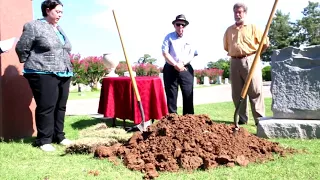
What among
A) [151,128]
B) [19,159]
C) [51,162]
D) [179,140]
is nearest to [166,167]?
[179,140]

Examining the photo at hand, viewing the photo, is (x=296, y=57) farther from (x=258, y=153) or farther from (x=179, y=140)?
(x=179, y=140)

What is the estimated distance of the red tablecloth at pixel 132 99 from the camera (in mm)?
5617

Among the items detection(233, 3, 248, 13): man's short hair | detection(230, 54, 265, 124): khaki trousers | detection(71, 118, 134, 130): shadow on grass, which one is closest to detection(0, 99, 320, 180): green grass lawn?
detection(230, 54, 265, 124): khaki trousers

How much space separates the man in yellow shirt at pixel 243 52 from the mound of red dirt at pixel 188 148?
210 centimetres

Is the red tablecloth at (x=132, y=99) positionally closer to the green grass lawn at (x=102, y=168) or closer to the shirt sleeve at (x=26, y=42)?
the green grass lawn at (x=102, y=168)

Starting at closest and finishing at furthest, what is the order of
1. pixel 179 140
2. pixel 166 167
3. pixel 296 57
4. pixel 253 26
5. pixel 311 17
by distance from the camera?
pixel 166 167
pixel 179 140
pixel 296 57
pixel 253 26
pixel 311 17

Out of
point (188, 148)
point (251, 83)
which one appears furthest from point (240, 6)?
point (188, 148)

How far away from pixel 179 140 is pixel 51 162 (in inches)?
49.8

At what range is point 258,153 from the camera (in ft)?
11.8

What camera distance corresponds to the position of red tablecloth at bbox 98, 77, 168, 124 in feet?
18.4

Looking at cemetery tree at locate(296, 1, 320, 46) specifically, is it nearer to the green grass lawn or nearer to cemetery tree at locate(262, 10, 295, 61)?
cemetery tree at locate(262, 10, 295, 61)

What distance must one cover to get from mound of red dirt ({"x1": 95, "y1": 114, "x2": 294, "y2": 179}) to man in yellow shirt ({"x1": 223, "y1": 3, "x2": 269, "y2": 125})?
6.89ft

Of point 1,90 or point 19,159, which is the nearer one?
point 19,159

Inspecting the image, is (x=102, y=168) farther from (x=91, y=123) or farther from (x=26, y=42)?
(x=91, y=123)
